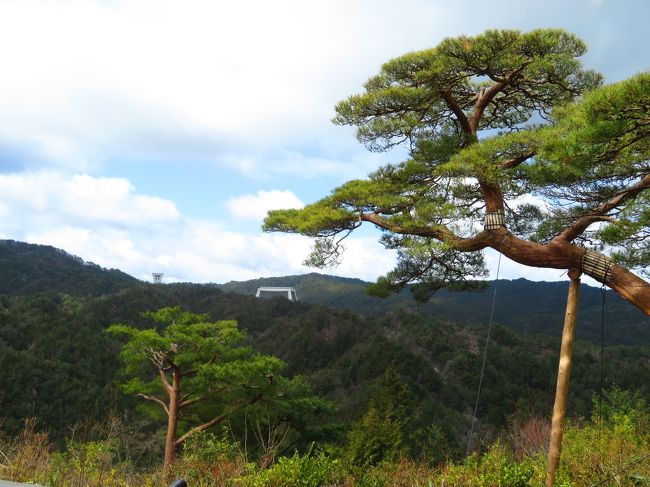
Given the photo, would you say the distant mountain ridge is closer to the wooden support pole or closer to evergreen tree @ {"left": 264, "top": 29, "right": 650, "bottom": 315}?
evergreen tree @ {"left": 264, "top": 29, "right": 650, "bottom": 315}

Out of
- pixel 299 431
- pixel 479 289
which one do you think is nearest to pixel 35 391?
pixel 299 431

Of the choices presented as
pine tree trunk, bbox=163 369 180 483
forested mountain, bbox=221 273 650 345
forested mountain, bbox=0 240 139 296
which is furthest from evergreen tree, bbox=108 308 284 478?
forested mountain, bbox=0 240 139 296

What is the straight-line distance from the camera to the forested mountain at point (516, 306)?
178 ft

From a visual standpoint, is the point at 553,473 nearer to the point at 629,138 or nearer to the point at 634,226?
the point at 634,226

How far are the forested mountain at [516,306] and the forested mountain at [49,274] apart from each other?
29.8 m

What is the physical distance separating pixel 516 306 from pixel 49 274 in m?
59.6

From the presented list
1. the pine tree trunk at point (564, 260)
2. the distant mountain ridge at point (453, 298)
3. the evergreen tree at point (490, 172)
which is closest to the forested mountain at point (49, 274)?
the distant mountain ridge at point (453, 298)

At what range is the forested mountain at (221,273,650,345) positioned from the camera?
54219 mm

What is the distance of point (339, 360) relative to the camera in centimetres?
4169

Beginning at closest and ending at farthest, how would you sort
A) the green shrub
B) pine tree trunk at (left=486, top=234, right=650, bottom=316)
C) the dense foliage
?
the green shrub < pine tree trunk at (left=486, top=234, right=650, bottom=316) < the dense foliage

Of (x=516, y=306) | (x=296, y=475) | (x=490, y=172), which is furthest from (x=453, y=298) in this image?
(x=296, y=475)

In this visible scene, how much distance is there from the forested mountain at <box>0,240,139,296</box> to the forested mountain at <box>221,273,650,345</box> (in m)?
29.8

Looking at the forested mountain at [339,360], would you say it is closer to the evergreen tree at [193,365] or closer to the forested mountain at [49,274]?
the forested mountain at [49,274]

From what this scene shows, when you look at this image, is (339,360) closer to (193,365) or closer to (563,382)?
(193,365)
